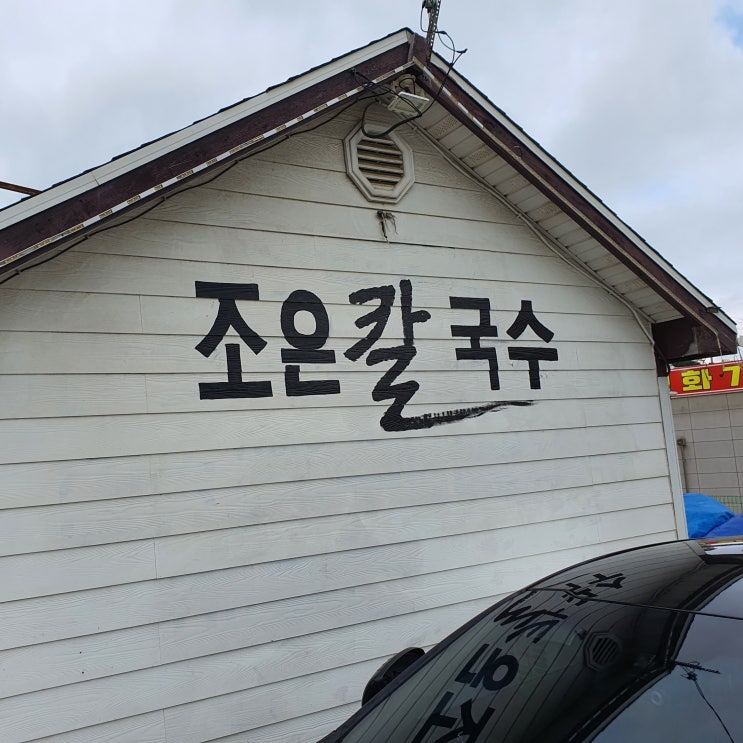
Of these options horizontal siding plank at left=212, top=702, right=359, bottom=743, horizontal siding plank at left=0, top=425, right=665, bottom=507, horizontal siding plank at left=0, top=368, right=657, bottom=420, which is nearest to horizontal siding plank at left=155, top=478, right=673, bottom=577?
horizontal siding plank at left=0, top=425, right=665, bottom=507

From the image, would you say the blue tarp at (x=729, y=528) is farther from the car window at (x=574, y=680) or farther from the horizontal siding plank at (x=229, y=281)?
the car window at (x=574, y=680)

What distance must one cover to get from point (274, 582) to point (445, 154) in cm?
324

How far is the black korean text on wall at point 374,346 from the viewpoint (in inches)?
168

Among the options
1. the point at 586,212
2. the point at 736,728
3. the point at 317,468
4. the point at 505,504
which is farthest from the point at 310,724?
the point at 586,212

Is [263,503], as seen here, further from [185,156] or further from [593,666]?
[593,666]

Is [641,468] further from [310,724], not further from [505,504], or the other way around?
[310,724]

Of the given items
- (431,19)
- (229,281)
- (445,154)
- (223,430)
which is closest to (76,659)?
(223,430)

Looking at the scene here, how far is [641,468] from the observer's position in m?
5.79

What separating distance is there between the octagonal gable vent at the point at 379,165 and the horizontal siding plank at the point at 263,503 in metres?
1.95

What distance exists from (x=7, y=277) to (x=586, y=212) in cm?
384

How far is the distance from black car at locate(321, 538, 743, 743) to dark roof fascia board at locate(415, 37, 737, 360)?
2.91 m

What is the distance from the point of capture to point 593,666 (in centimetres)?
220

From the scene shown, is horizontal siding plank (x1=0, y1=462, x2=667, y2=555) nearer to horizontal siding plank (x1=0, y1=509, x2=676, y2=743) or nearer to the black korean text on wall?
the black korean text on wall

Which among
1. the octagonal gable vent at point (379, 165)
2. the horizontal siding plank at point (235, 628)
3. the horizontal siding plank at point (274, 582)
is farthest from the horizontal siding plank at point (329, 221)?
the horizontal siding plank at point (235, 628)
